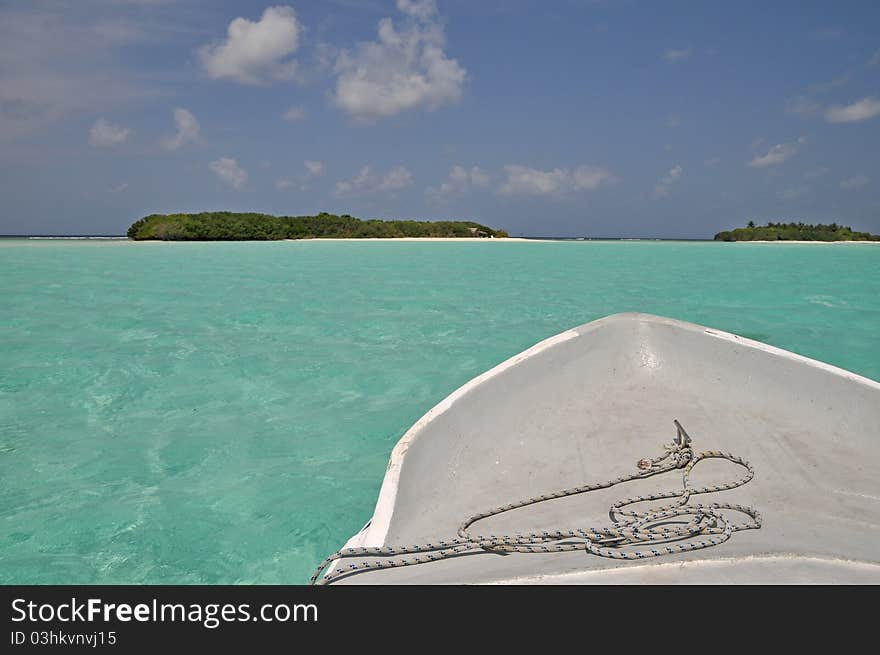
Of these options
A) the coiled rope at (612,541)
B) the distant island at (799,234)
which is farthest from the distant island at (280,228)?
the coiled rope at (612,541)

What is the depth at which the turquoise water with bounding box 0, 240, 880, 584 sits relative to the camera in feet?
11.8

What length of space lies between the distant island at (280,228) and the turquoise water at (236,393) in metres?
40.5

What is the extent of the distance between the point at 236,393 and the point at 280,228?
2192 inches

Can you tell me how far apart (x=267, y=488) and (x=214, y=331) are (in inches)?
246

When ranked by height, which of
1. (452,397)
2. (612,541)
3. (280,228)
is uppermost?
(280,228)

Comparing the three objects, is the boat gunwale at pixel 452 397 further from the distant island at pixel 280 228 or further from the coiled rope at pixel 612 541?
the distant island at pixel 280 228

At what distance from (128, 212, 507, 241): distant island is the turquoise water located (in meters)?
40.5

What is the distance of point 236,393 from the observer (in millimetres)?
6465

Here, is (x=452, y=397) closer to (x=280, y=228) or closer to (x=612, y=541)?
(x=612, y=541)

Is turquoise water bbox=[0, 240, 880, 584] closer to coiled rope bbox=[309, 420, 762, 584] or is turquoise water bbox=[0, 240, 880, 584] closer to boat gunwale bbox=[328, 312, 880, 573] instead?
boat gunwale bbox=[328, 312, 880, 573]

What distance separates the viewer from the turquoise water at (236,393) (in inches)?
141

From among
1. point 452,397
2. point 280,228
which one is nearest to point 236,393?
point 452,397

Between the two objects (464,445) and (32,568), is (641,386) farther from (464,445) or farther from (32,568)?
(32,568)
